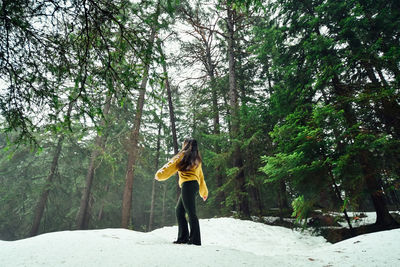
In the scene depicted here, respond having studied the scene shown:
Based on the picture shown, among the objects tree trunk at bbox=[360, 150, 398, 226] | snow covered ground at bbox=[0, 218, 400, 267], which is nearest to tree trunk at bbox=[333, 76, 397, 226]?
tree trunk at bbox=[360, 150, 398, 226]

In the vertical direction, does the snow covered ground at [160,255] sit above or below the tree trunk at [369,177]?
below

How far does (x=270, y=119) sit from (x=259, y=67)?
5.82m

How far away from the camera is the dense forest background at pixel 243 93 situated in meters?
2.76

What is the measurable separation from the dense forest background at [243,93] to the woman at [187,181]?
0.97m

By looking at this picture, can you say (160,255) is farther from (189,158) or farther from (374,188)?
(374,188)

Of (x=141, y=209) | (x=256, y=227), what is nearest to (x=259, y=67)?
(x=256, y=227)

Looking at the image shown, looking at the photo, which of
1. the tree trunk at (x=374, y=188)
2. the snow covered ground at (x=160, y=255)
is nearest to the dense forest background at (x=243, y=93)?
the tree trunk at (x=374, y=188)

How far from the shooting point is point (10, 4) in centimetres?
246

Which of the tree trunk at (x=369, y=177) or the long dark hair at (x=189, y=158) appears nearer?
the long dark hair at (x=189, y=158)

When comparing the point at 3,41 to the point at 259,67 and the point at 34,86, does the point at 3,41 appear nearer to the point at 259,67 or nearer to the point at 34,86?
the point at 34,86

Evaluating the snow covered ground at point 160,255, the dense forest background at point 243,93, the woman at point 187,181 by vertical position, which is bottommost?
the snow covered ground at point 160,255

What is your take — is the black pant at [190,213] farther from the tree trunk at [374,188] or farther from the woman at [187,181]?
the tree trunk at [374,188]

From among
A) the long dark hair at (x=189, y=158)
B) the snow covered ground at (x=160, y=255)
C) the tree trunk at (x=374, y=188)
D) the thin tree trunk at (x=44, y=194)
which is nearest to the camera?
the snow covered ground at (x=160, y=255)

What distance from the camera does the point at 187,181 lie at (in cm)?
325
